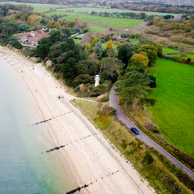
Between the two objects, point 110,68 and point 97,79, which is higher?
point 110,68

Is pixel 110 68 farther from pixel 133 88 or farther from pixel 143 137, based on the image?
pixel 143 137

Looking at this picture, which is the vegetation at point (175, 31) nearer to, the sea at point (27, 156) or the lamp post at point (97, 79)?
the lamp post at point (97, 79)

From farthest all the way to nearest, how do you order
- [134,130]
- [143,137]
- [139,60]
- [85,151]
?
[139,60] < [134,130] < [85,151] < [143,137]

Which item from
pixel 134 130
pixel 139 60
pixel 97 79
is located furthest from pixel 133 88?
pixel 139 60

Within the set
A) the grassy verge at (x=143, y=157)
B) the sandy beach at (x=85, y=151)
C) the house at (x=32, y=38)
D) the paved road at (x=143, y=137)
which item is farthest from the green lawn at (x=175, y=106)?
the house at (x=32, y=38)

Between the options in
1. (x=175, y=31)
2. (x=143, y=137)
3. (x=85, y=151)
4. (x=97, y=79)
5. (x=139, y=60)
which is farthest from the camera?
(x=175, y=31)

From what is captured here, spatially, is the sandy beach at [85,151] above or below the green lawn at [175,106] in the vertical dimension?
below

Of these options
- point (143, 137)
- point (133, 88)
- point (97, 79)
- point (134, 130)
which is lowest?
point (143, 137)
